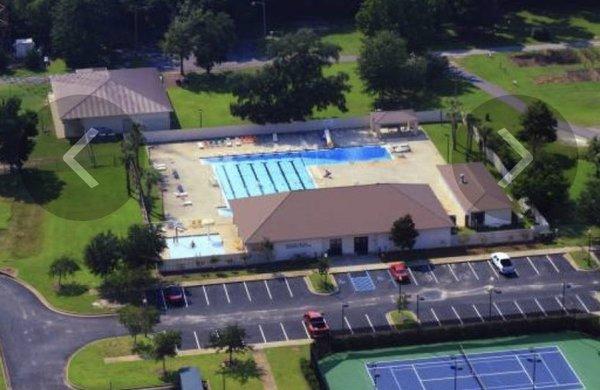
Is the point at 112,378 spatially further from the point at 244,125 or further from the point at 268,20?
the point at 268,20

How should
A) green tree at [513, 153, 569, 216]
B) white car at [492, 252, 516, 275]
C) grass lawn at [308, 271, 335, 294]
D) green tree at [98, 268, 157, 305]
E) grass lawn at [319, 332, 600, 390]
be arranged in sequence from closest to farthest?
grass lawn at [319, 332, 600, 390]
green tree at [98, 268, 157, 305]
grass lawn at [308, 271, 335, 294]
white car at [492, 252, 516, 275]
green tree at [513, 153, 569, 216]

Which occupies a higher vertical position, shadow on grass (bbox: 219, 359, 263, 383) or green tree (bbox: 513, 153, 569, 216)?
green tree (bbox: 513, 153, 569, 216)

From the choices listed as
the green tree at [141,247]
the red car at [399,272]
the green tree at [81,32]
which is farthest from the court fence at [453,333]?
the green tree at [81,32]

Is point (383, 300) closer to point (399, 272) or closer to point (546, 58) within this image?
point (399, 272)

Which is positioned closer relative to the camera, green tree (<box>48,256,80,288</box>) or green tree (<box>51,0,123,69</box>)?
green tree (<box>48,256,80,288</box>)

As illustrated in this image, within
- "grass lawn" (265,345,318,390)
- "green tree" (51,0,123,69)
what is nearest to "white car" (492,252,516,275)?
"grass lawn" (265,345,318,390)

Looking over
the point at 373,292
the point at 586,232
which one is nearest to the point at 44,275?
the point at 373,292

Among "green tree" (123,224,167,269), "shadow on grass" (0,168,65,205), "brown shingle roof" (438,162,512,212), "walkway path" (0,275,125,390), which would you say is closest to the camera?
"walkway path" (0,275,125,390)

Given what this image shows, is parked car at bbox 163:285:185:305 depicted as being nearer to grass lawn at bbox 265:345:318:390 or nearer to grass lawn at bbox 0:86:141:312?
grass lawn at bbox 0:86:141:312
